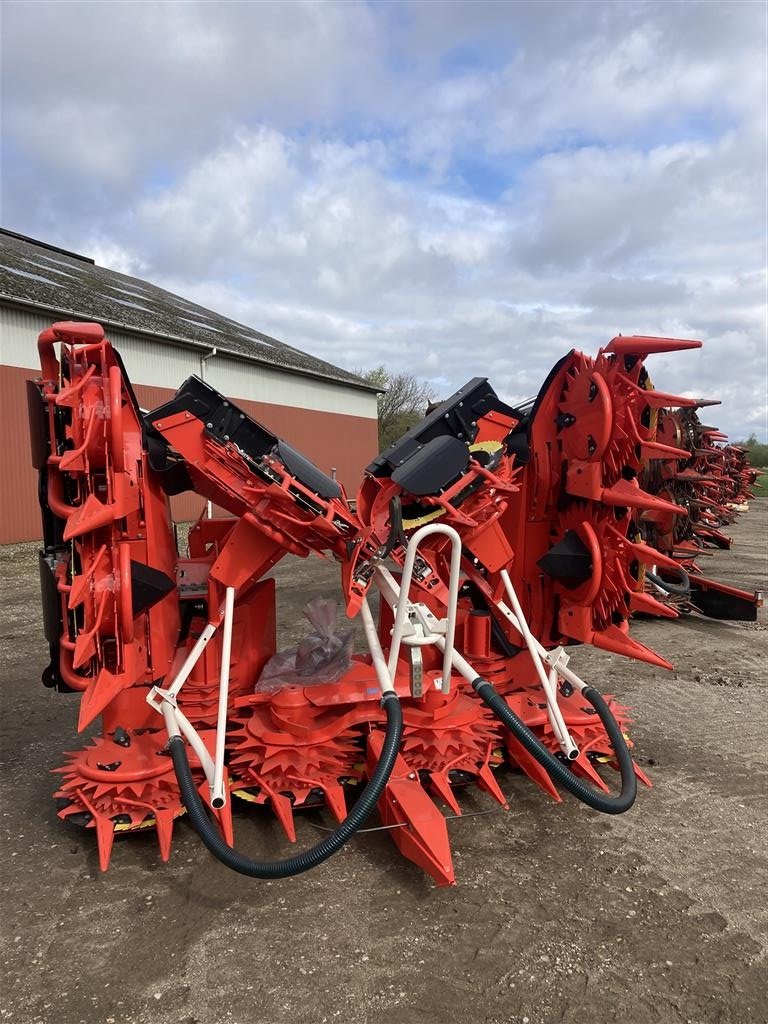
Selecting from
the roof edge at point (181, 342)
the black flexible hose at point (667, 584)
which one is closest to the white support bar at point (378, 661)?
the black flexible hose at point (667, 584)

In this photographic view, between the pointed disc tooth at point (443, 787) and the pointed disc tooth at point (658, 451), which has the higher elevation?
the pointed disc tooth at point (658, 451)

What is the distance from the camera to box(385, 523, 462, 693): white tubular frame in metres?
3.01

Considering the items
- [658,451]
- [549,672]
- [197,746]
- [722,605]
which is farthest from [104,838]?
[722,605]

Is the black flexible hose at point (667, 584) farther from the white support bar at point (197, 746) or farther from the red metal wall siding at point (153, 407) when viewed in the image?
the red metal wall siding at point (153, 407)

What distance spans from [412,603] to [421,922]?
4.45 ft

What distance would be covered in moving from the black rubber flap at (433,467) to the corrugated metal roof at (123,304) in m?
12.3

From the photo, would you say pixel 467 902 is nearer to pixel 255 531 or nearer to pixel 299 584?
pixel 255 531

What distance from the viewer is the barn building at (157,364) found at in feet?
42.9

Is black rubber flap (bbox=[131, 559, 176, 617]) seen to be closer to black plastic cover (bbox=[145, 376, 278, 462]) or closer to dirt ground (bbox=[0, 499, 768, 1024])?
black plastic cover (bbox=[145, 376, 278, 462])

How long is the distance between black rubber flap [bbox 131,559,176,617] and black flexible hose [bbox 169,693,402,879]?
754 mm

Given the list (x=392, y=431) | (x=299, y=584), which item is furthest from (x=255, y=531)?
(x=392, y=431)

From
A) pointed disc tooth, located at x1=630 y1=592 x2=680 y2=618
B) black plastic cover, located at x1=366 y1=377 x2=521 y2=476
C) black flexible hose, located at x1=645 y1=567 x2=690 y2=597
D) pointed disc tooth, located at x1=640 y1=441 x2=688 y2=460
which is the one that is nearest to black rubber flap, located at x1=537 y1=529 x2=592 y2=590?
pointed disc tooth, located at x1=630 y1=592 x2=680 y2=618

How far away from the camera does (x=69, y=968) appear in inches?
100

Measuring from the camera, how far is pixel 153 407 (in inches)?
522
